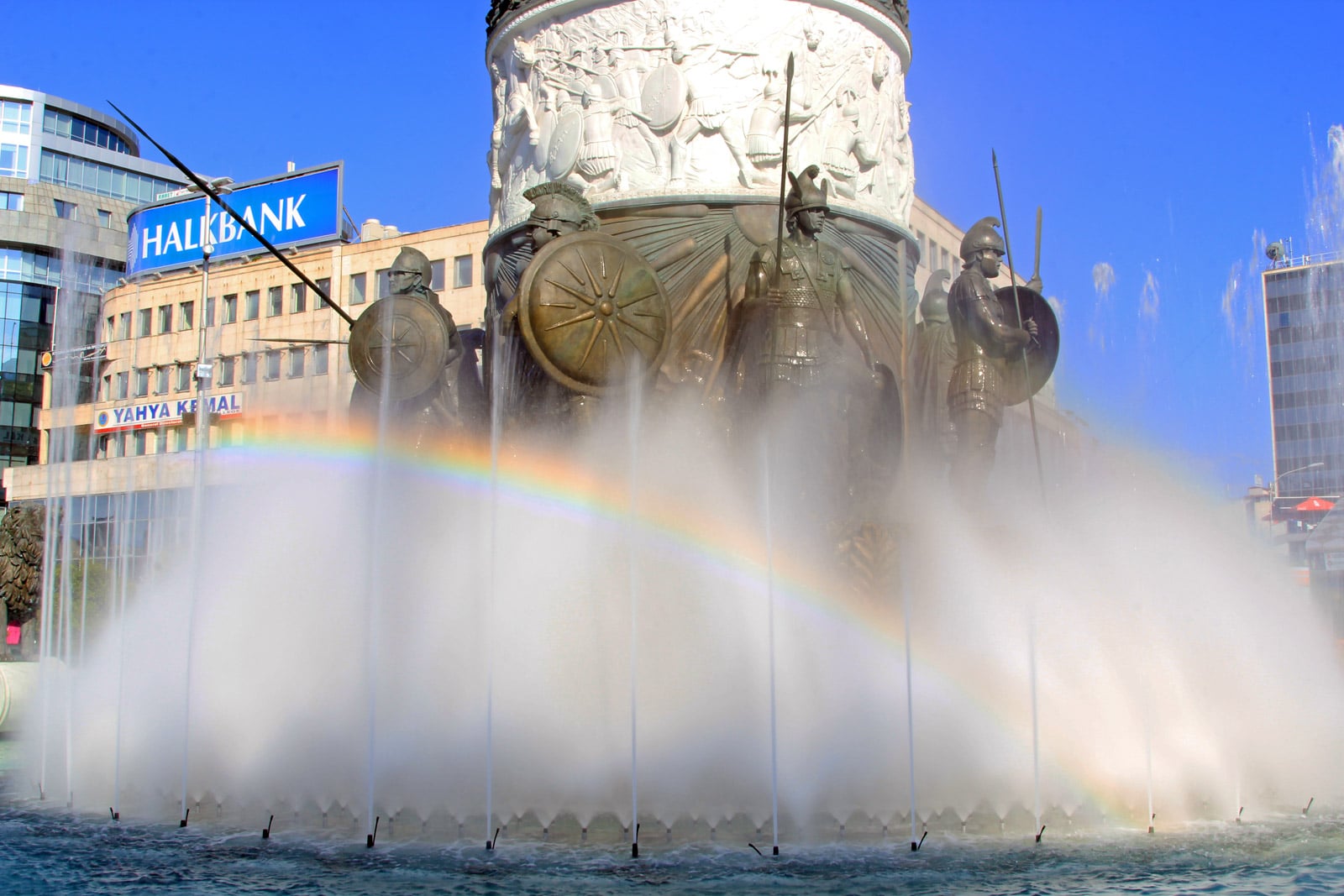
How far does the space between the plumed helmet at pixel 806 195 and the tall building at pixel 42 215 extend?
5853 centimetres

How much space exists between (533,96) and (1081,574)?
7168 mm

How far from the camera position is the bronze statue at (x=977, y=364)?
12.6 meters

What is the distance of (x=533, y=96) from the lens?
14102 millimetres

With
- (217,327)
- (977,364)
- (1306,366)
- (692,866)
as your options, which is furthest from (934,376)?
(217,327)

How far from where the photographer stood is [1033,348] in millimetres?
13242

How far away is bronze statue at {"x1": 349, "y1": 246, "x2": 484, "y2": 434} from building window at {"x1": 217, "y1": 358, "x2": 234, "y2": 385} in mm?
44409

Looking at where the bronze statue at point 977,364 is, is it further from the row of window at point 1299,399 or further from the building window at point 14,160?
the building window at point 14,160

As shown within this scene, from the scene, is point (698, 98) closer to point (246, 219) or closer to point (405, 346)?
point (405, 346)

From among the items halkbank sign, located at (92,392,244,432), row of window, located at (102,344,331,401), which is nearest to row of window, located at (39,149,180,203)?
row of window, located at (102,344,331,401)

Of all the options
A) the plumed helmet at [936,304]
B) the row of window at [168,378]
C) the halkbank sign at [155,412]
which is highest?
the row of window at [168,378]

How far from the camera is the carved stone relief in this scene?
13.2 m

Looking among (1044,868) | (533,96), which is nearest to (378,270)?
(533,96)

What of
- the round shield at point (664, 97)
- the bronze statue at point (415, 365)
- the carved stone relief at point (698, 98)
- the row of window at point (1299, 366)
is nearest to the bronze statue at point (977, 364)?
the carved stone relief at point (698, 98)

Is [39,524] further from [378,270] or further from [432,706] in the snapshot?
[432,706]
